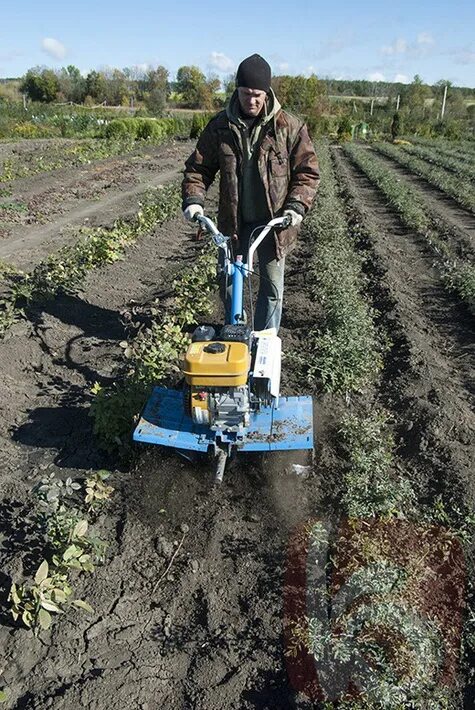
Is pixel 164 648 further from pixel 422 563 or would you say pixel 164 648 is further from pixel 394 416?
pixel 394 416

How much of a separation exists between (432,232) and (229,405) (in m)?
8.59

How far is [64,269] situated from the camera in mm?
7086

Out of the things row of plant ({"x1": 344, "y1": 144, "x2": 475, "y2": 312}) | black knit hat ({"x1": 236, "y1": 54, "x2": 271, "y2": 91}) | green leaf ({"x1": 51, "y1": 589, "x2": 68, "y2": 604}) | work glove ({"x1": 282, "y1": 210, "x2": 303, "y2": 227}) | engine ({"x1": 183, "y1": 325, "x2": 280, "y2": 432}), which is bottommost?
row of plant ({"x1": 344, "y1": 144, "x2": 475, "y2": 312})

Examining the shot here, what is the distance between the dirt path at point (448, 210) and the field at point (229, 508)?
412cm

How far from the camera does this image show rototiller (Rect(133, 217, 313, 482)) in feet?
11.1

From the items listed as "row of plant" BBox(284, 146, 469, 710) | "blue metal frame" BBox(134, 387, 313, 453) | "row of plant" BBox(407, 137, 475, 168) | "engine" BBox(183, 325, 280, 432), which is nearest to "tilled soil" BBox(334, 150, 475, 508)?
"row of plant" BBox(284, 146, 469, 710)

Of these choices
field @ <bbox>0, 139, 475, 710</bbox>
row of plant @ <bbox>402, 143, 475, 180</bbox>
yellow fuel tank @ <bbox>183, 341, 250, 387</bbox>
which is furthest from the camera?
row of plant @ <bbox>402, 143, 475, 180</bbox>

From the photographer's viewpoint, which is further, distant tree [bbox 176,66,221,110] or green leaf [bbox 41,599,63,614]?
distant tree [bbox 176,66,221,110]

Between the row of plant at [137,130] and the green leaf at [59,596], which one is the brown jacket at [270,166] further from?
the row of plant at [137,130]

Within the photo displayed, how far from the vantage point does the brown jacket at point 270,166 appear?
413 centimetres

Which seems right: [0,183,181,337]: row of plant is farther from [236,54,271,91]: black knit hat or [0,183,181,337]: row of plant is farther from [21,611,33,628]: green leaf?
[21,611,33,628]: green leaf

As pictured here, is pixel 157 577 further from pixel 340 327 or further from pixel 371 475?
pixel 340 327

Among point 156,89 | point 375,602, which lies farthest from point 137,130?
point 375,602

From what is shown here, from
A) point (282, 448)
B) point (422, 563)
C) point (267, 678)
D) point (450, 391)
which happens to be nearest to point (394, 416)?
point (450, 391)
